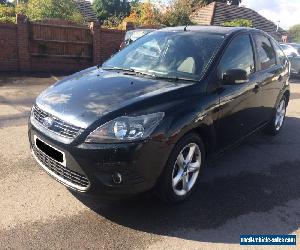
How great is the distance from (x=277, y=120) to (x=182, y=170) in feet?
11.5

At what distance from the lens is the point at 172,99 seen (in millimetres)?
3715

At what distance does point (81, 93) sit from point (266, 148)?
3489 mm

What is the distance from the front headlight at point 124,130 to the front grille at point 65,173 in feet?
1.31

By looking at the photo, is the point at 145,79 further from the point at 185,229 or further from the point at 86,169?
the point at 185,229

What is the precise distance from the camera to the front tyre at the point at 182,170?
11.8 feet

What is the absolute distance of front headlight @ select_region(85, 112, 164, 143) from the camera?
327 cm

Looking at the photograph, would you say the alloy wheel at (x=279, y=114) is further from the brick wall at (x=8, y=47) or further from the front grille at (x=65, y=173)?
the brick wall at (x=8, y=47)

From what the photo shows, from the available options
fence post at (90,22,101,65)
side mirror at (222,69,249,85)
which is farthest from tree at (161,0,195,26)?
side mirror at (222,69,249,85)

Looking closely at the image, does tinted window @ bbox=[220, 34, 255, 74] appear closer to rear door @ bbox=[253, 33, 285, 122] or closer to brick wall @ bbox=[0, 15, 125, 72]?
rear door @ bbox=[253, 33, 285, 122]

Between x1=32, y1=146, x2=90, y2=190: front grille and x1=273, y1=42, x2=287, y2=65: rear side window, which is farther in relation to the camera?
x1=273, y1=42, x2=287, y2=65: rear side window

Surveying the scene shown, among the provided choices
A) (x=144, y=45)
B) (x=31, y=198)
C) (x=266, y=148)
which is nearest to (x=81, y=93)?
(x=31, y=198)

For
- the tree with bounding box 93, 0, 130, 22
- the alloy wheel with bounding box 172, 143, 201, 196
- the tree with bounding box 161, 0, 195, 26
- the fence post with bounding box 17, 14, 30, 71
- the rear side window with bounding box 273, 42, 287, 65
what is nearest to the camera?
the alloy wheel with bounding box 172, 143, 201, 196

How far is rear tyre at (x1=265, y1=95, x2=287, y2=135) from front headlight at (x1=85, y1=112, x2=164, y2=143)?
366cm

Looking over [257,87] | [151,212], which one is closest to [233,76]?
[257,87]
